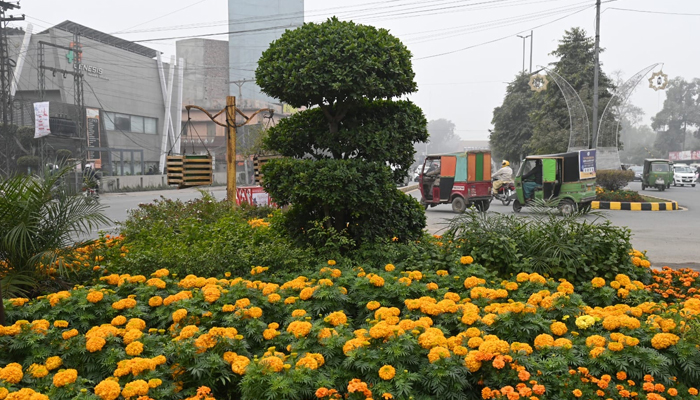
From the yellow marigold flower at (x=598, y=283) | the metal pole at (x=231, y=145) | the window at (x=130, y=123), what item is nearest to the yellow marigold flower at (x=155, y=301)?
the yellow marigold flower at (x=598, y=283)

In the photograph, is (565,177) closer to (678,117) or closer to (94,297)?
(94,297)

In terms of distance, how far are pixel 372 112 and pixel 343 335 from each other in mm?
3219

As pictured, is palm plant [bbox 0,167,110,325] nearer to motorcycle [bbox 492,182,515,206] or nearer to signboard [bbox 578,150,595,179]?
signboard [bbox 578,150,595,179]

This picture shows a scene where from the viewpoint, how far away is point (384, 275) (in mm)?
3990

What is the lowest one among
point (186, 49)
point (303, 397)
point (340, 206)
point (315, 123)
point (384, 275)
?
point (303, 397)

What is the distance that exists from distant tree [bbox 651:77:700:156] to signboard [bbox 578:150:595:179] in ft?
233

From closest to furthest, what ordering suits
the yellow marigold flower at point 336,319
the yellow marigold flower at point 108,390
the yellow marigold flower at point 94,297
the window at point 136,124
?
the yellow marigold flower at point 108,390 → the yellow marigold flower at point 336,319 → the yellow marigold flower at point 94,297 → the window at point 136,124

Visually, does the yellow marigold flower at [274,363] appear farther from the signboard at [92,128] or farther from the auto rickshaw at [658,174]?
the signboard at [92,128]

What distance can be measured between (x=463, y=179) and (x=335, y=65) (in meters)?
10.6

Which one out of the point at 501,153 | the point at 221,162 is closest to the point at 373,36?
the point at 501,153

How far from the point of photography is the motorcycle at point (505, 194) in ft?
60.6

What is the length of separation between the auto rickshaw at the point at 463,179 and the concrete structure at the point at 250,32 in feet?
163

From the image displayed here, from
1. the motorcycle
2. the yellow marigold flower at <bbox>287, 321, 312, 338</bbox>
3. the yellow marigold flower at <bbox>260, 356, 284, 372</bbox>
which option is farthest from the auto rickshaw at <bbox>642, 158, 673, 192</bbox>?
the yellow marigold flower at <bbox>260, 356, 284, 372</bbox>

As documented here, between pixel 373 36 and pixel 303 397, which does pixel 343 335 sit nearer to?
pixel 303 397
